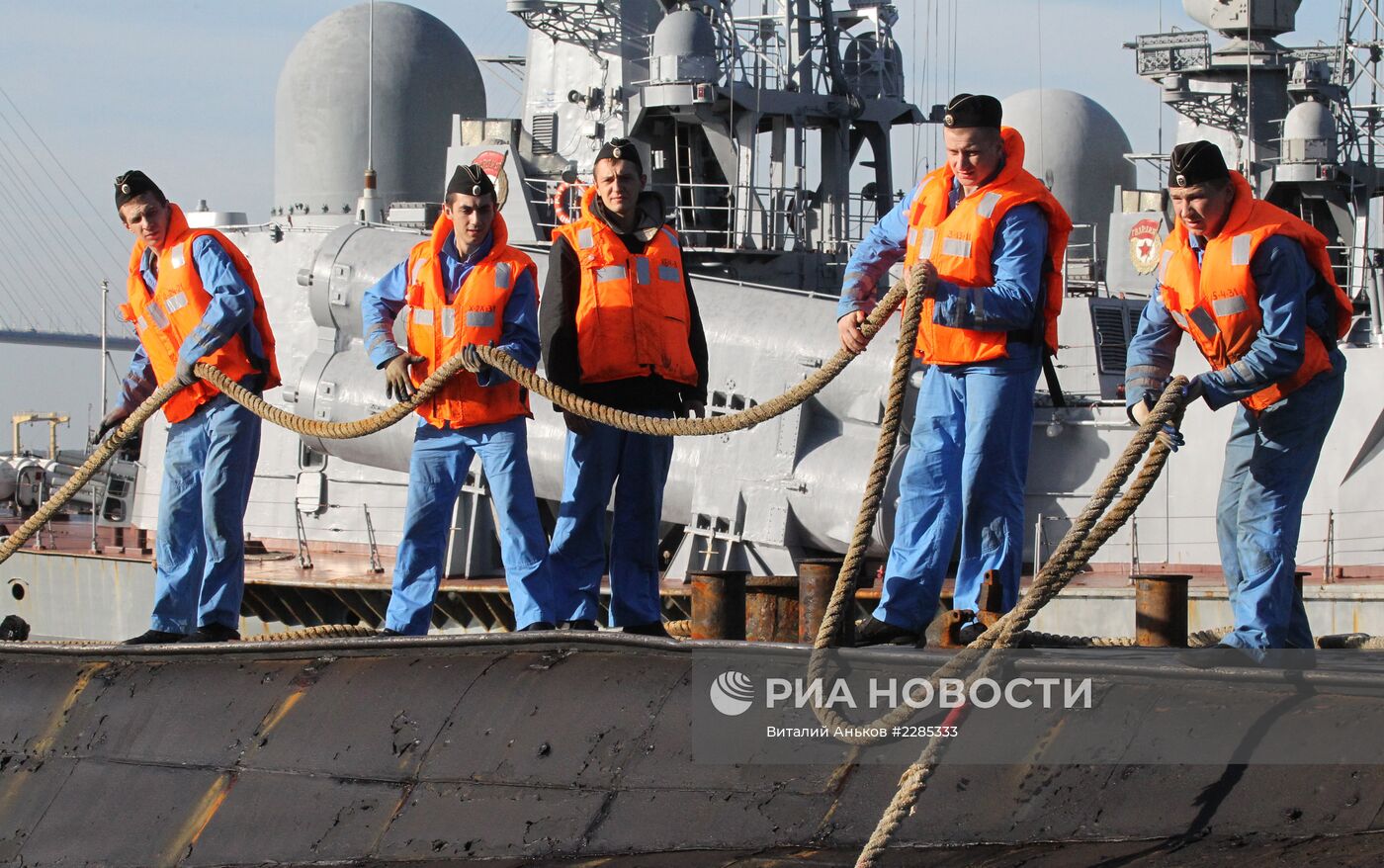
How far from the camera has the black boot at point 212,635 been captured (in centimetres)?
746

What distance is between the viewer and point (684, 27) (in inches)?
786

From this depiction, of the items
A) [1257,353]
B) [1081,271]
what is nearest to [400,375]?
[1257,353]

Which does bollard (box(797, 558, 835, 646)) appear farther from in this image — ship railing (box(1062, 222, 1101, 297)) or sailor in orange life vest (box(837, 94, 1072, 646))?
ship railing (box(1062, 222, 1101, 297))

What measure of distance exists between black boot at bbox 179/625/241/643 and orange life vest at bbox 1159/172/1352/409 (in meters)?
4.23

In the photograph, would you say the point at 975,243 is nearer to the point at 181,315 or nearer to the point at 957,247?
the point at 957,247

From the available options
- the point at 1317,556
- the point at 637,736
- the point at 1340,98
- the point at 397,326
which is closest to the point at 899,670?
the point at 637,736

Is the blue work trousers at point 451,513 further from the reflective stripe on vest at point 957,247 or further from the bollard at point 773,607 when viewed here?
the reflective stripe on vest at point 957,247

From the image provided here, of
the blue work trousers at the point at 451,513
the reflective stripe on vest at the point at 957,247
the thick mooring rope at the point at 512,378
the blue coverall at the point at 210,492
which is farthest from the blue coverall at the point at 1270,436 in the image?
the blue coverall at the point at 210,492

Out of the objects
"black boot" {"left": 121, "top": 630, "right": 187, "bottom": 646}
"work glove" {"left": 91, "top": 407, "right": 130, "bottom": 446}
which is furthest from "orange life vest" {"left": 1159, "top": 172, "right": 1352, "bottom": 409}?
"work glove" {"left": 91, "top": 407, "right": 130, "bottom": 446}

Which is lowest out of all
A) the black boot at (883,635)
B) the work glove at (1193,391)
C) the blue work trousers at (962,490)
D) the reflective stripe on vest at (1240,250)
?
the black boot at (883,635)

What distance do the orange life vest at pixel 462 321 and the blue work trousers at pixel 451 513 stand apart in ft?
0.29

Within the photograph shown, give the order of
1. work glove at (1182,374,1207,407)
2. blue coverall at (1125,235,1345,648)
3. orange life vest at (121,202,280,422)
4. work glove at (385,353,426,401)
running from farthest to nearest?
orange life vest at (121,202,280,422) → work glove at (385,353,426,401) → blue coverall at (1125,235,1345,648) → work glove at (1182,374,1207,407)

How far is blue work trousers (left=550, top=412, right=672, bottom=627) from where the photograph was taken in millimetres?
7078

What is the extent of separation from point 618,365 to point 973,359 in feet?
5.17
